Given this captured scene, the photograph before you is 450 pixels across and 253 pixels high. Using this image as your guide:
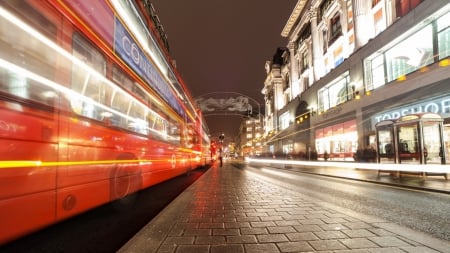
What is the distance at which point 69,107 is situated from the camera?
14.5 feet

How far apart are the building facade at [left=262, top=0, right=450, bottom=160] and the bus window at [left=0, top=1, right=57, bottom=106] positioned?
15.0 metres

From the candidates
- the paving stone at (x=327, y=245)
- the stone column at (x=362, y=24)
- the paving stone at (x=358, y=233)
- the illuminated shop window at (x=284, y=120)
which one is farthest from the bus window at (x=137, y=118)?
the illuminated shop window at (x=284, y=120)

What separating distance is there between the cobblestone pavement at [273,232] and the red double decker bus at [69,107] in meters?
1.19

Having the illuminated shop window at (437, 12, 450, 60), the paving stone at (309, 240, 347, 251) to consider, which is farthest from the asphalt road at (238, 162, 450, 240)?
the illuminated shop window at (437, 12, 450, 60)

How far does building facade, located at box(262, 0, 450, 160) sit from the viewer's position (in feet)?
57.3

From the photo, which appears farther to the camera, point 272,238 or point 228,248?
point 272,238

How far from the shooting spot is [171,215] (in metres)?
5.76

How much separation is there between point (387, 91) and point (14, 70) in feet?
75.8

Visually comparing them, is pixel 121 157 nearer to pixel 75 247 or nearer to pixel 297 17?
pixel 75 247

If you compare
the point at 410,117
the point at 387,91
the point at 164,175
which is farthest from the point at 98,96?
the point at 387,91

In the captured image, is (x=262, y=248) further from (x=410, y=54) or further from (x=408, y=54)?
(x=408, y=54)

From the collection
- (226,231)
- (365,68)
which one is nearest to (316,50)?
(365,68)

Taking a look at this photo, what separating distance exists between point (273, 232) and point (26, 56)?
410cm

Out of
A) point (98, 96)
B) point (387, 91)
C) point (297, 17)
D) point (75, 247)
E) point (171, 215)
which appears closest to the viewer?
point (75, 247)
